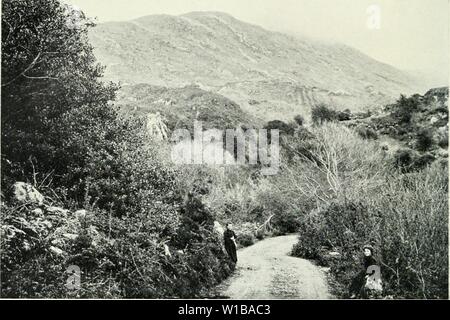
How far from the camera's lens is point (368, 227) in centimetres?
1056

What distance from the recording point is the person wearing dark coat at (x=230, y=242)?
37.8 feet

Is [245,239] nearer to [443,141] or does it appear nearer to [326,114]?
[443,141]

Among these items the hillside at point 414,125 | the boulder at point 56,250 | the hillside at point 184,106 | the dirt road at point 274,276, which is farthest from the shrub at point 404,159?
the boulder at point 56,250

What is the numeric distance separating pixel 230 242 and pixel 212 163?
7.52 ft

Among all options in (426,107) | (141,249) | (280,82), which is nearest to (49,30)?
(141,249)

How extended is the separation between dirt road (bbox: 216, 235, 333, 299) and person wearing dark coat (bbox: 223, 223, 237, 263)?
1.09 feet

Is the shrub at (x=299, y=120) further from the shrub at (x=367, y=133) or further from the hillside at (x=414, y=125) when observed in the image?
the shrub at (x=367, y=133)

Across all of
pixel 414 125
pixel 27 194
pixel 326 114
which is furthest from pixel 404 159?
pixel 27 194

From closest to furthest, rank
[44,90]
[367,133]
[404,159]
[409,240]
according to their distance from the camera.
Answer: [409,240], [44,90], [404,159], [367,133]

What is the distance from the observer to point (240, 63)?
14.6 metres

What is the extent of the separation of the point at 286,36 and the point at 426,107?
4.87 meters

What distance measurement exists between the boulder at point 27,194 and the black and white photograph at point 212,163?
0.04 meters

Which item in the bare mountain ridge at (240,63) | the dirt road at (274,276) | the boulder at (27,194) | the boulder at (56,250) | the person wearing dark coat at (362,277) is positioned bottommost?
the dirt road at (274,276)

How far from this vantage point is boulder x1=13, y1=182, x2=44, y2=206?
9.51 metres
